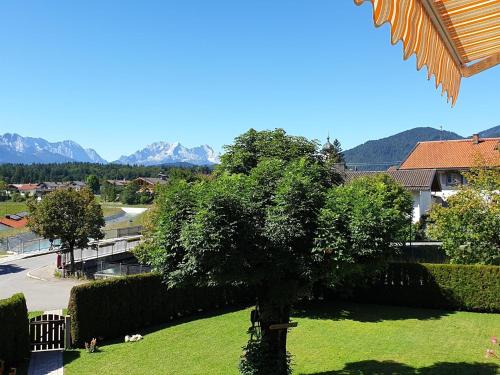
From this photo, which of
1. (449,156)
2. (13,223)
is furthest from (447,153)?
(13,223)

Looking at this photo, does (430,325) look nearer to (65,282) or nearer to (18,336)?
(18,336)

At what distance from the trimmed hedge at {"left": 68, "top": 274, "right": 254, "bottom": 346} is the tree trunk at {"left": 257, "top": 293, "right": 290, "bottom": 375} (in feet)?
25.9

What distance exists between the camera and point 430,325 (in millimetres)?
16531

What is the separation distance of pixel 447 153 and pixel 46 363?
161 feet

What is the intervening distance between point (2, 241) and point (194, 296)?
30.2 meters

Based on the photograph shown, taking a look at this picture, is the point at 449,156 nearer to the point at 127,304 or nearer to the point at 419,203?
the point at 419,203

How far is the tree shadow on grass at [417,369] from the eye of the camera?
37.4ft

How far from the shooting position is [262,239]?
916 cm

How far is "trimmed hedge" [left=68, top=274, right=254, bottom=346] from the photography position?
15258 millimetres

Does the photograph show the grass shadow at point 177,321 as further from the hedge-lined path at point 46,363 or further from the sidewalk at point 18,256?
the sidewalk at point 18,256

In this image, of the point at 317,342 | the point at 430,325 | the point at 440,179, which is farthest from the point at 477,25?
the point at 440,179

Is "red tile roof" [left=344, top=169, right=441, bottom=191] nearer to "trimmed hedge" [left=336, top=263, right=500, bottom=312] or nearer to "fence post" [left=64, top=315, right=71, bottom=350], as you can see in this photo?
"trimmed hedge" [left=336, top=263, right=500, bottom=312]

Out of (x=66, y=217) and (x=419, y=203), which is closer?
(x=66, y=217)

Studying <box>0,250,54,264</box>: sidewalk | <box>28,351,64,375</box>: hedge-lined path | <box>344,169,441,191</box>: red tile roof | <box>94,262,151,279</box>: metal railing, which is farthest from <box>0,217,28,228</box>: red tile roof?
<box>28,351,64,375</box>: hedge-lined path
